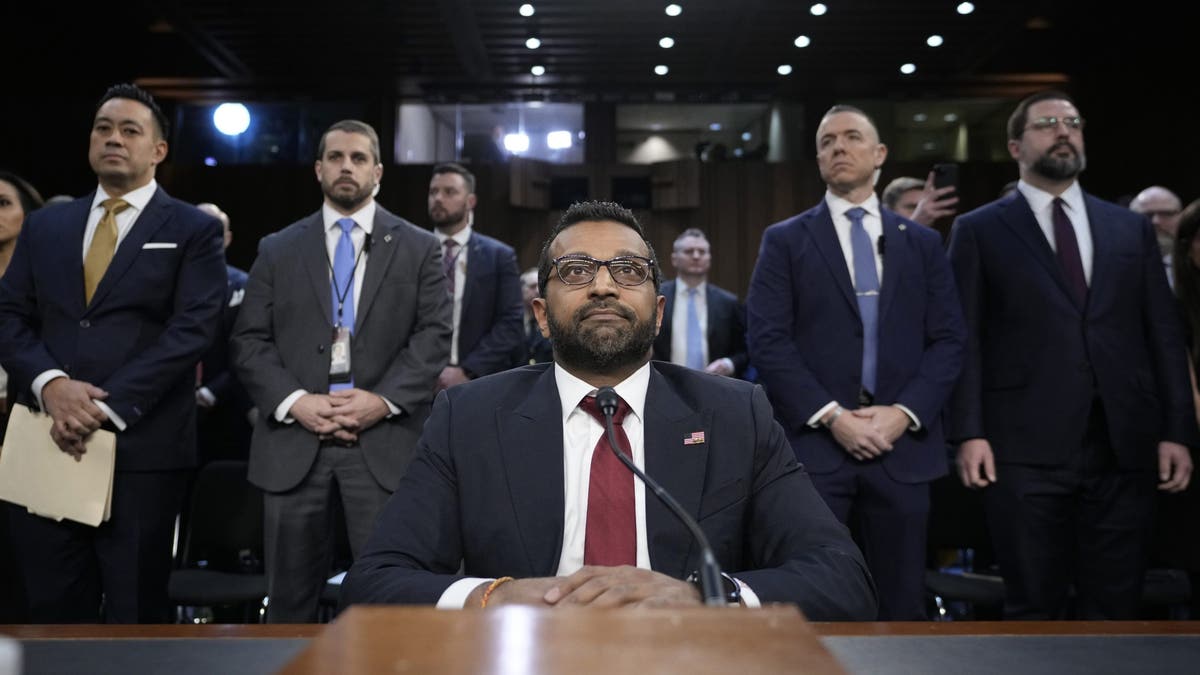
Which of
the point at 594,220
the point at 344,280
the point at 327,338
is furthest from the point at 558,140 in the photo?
the point at 594,220

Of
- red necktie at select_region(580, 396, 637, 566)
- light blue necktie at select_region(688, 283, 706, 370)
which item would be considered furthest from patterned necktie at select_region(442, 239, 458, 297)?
red necktie at select_region(580, 396, 637, 566)

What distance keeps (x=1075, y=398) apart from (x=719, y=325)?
297 cm

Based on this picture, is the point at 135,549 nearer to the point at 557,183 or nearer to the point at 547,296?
the point at 547,296

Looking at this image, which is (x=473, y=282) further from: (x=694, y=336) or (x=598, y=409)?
(x=598, y=409)

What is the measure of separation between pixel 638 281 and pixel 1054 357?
1633mm

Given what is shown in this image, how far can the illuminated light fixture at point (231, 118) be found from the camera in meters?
10.4

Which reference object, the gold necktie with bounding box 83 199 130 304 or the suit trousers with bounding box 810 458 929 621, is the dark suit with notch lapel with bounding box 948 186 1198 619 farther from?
the gold necktie with bounding box 83 199 130 304

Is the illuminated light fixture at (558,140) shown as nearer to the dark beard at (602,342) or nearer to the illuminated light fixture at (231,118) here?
A: the illuminated light fixture at (231,118)

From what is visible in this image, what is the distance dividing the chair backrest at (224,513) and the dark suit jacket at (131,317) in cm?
71

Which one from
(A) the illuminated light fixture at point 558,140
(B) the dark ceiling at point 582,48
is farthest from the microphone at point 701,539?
(A) the illuminated light fixture at point 558,140

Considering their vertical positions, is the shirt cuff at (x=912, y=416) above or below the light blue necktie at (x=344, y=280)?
below

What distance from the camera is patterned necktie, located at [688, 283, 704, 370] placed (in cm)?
560

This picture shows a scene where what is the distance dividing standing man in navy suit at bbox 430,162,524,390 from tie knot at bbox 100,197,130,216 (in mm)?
1533

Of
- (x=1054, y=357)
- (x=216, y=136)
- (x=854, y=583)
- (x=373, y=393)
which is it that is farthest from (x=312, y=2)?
(x=854, y=583)
